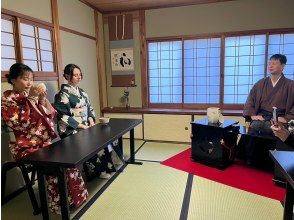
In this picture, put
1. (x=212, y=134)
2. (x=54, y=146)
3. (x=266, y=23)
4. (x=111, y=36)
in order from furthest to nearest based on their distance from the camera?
(x=111, y=36) → (x=266, y=23) → (x=212, y=134) → (x=54, y=146)

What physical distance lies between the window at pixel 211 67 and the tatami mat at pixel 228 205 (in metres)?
2.20

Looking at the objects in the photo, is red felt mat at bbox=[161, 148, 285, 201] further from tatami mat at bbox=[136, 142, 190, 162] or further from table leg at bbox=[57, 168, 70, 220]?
table leg at bbox=[57, 168, 70, 220]

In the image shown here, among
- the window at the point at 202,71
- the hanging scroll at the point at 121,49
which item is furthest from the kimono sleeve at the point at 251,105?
the hanging scroll at the point at 121,49

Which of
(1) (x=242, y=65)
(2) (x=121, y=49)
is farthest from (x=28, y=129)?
(1) (x=242, y=65)

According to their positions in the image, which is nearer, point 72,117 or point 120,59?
point 72,117

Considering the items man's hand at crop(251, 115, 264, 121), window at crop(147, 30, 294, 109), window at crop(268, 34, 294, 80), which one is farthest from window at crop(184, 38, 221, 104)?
man's hand at crop(251, 115, 264, 121)

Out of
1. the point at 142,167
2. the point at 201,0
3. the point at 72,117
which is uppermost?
the point at 201,0

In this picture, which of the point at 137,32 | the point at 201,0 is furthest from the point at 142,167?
the point at 201,0

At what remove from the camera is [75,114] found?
2.76 meters

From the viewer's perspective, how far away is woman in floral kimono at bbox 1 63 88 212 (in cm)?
204

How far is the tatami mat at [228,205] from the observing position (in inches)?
81.4

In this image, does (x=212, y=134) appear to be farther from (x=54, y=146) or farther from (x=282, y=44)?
(x=282, y=44)

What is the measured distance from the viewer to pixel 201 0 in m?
4.11

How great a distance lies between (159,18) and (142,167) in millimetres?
2784
